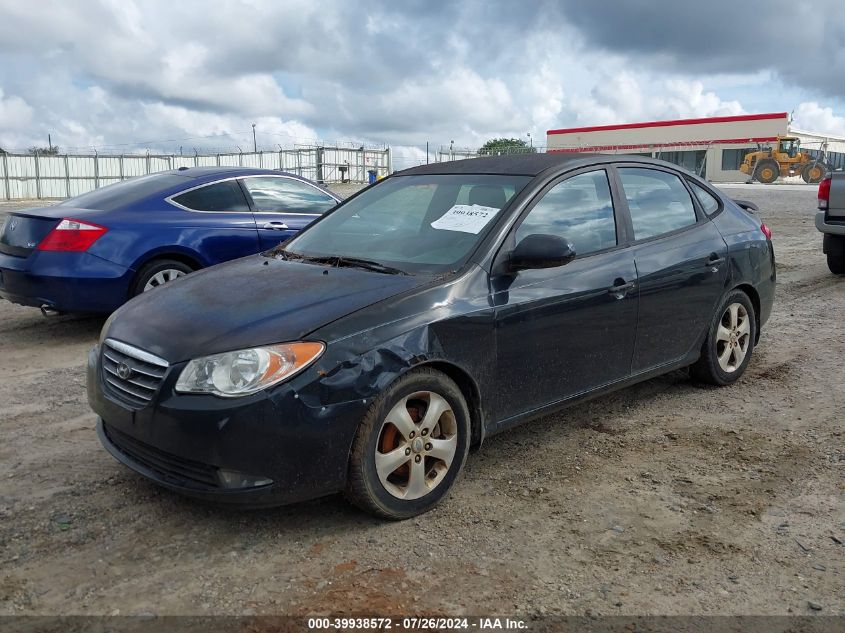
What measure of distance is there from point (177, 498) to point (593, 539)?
187 cm

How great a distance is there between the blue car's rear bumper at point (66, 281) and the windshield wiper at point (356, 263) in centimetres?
302

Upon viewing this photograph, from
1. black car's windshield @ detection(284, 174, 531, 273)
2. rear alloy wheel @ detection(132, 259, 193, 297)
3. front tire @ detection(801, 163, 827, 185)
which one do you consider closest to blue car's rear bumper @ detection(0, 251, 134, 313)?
rear alloy wheel @ detection(132, 259, 193, 297)

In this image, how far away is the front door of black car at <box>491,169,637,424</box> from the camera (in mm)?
3752

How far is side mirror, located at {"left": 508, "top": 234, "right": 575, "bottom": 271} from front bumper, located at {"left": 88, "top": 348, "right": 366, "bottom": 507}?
3.64 feet

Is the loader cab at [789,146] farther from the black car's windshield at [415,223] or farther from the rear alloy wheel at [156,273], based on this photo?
the black car's windshield at [415,223]

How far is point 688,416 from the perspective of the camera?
4773 mm

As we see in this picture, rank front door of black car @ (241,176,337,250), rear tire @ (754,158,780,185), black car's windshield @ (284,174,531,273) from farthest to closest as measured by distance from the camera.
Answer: rear tire @ (754,158,780,185) → front door of black car @ (241,176,337,250) → black car's windshield @ (284,174,531,273)

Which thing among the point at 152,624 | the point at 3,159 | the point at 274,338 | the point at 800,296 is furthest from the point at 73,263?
the point at 3,159

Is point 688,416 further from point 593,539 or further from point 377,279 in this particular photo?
point 377,279

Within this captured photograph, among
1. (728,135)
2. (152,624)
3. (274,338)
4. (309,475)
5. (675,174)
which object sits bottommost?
(152,624)

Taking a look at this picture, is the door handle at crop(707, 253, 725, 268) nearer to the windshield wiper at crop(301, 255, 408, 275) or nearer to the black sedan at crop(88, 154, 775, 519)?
the black sedan at crop(88, 154, 775, 519)

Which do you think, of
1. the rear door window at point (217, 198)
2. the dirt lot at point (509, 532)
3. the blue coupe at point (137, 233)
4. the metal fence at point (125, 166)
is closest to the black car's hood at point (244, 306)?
the dirt lot at point (509, 532)

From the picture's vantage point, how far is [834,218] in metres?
9.91

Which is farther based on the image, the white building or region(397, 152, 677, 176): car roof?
the white building
